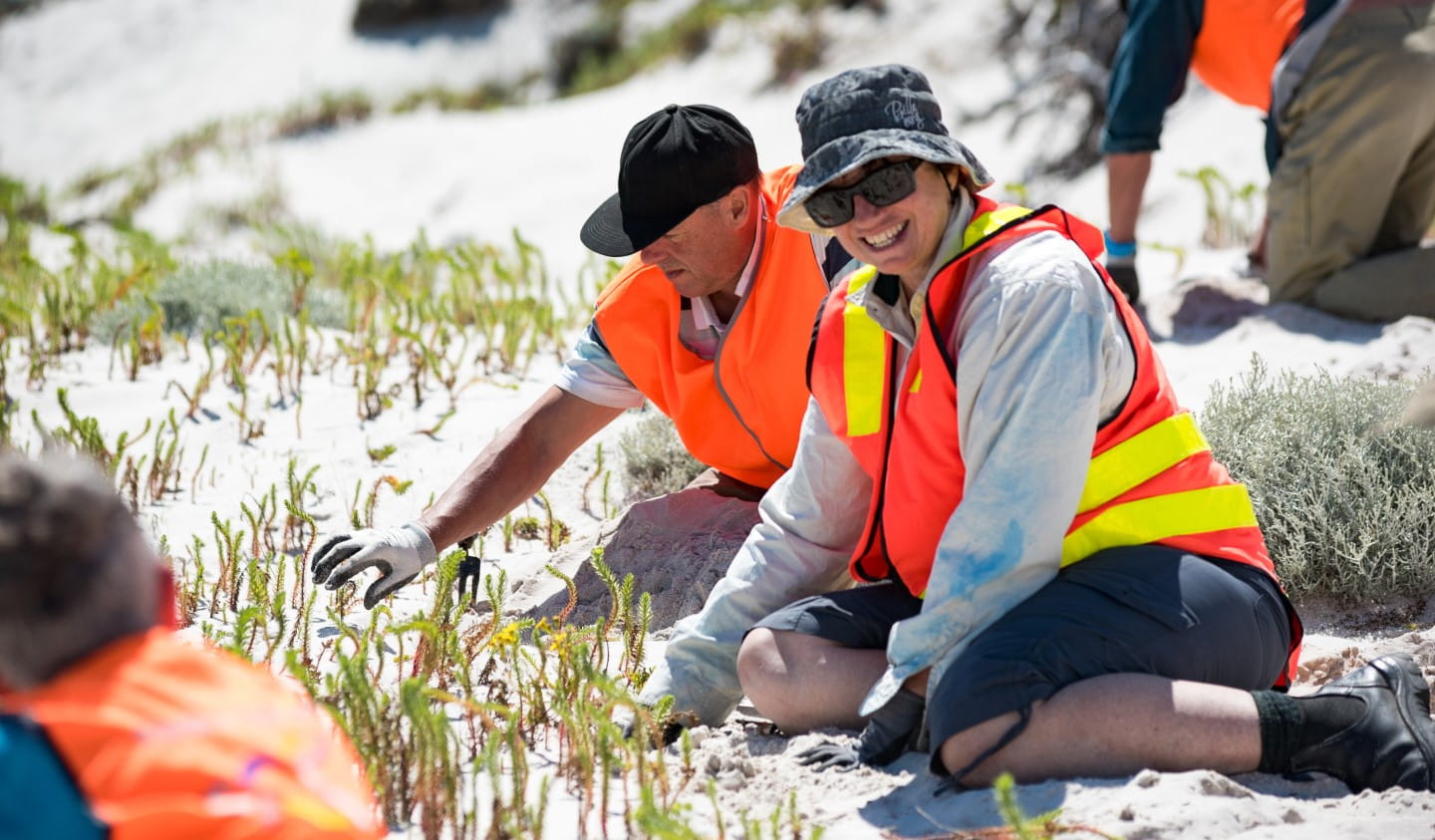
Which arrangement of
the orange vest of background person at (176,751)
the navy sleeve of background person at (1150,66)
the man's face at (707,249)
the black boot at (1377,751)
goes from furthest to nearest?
1. the navy sleeve of background person at (1150,66)
2. the man's face at (707,249)
3. the black boot at (1377,751)
4. the orange vest of background person at (176,751)

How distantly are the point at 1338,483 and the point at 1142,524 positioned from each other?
94cm

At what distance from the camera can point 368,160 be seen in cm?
1116

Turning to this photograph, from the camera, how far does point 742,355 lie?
3199 mm

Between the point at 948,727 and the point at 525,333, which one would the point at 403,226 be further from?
the point at 948,727

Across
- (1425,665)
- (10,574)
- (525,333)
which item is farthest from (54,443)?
(1425,665)

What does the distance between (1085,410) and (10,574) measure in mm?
1485

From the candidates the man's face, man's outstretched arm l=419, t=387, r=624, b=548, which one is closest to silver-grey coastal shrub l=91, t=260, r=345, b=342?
man's outstretched arm l=419, t=387, r=624, b=548

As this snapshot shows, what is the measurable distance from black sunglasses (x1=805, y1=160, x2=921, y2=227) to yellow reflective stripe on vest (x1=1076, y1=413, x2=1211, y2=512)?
53 centimetres

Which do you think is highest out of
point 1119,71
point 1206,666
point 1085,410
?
point 1119,71

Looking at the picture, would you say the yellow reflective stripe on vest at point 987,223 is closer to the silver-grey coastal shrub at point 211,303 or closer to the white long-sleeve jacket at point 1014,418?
the white long-sleeve jacket at point 1014,418

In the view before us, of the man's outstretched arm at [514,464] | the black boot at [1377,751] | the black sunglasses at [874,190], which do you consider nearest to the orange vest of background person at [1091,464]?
the black sunglasses at [874,190]

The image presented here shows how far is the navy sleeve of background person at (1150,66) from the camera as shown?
15.3 feet

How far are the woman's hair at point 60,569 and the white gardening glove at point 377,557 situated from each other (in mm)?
1460

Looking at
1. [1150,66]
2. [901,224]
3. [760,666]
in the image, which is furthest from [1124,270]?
[760,666]
